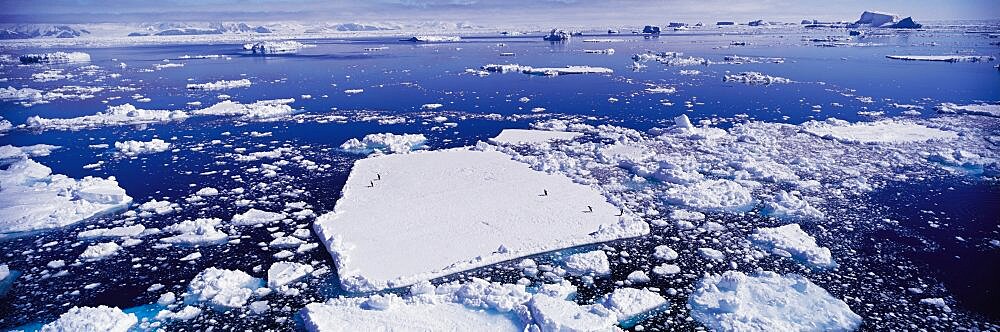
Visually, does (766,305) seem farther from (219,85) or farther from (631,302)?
(219,85)

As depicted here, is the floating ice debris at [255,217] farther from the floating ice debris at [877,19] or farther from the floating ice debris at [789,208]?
the floating ice debris at [877,19]

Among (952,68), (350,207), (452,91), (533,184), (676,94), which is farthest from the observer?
(952,68)

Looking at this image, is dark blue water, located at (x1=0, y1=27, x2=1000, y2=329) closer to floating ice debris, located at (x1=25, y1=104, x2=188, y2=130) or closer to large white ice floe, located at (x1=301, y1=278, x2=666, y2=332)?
large white ice floe, located at (x1=301, y1=278, x2=666, y2=332)

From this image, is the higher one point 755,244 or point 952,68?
point 952,68

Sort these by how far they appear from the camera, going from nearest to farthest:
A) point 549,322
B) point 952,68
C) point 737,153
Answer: point 549,322 < point 737,153 < point 952,68

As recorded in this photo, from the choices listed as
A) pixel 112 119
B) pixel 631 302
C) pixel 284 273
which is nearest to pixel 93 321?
pixel 284 273

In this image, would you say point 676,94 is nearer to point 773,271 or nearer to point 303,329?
point 773,271

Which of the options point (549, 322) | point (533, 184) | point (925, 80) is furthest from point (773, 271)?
point (925, 80)
